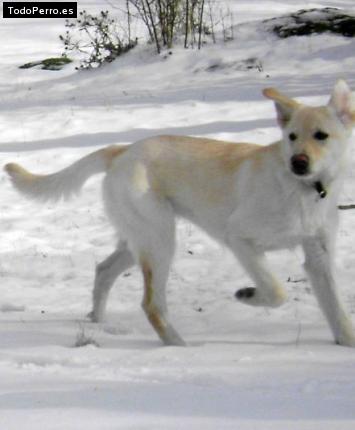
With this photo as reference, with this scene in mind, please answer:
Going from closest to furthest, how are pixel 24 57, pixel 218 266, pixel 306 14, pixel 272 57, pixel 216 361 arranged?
pixel 216 361, pixel 218 266, pixel 272 57, pixel 306 14, pixel 24 57

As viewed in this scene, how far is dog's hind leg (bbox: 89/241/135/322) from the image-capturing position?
5949 millimetres

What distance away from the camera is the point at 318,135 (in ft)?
16.5

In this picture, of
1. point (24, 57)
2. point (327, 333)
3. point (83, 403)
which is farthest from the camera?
point (24, 57)

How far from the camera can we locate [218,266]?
7.18 m

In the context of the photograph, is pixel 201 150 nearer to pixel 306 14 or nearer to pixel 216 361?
pixel 216 361

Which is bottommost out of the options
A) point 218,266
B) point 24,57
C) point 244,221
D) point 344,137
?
point 24,57

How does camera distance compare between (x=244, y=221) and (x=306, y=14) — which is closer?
(x=244, y=221)

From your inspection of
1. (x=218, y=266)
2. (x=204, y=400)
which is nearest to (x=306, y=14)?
(x=218, y=266)

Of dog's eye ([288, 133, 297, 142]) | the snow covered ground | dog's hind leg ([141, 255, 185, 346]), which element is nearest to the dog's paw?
the snow covered ground

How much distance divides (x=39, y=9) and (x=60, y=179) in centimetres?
2003

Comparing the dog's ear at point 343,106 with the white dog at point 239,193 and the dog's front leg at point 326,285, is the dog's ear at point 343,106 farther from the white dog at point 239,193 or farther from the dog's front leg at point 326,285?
the dog's front leg at point 326,285

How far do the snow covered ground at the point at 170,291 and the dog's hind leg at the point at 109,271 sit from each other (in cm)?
15

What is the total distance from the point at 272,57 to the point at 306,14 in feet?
4.83

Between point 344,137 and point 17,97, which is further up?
point 344,137
